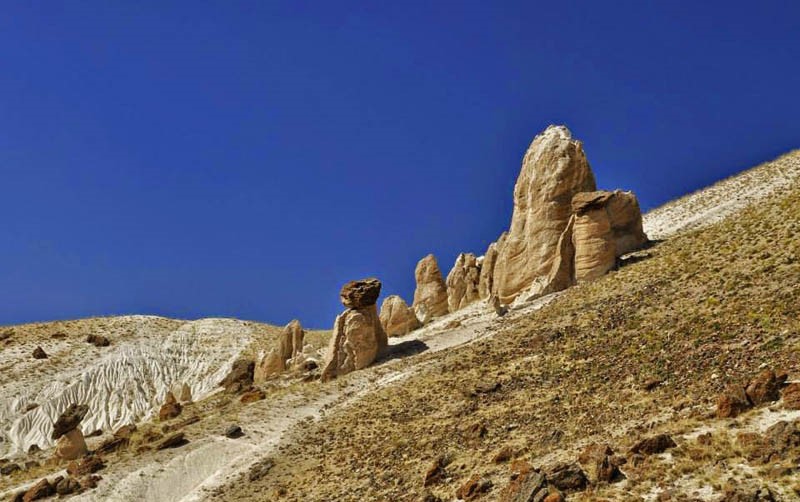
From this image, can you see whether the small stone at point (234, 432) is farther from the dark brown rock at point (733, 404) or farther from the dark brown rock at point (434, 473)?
the dark brown rock at point (733, 404)

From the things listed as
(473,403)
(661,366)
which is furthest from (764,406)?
(473,403)

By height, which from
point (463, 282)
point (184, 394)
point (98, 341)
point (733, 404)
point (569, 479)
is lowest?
point (569, 479)

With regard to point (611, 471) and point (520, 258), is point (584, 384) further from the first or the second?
point (520, 258)

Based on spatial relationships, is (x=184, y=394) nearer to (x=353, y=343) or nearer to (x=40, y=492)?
(x=353, y=343)

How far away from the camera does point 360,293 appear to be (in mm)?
43438

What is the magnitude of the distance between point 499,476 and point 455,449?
398cm

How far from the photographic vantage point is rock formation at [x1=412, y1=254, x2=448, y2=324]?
59.2 m

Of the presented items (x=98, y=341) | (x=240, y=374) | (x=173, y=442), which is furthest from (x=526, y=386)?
(x=98, y=341)

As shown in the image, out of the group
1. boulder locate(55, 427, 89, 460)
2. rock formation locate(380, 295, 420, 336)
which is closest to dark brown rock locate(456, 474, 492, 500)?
boulder locate(55, 427, 89, 460)

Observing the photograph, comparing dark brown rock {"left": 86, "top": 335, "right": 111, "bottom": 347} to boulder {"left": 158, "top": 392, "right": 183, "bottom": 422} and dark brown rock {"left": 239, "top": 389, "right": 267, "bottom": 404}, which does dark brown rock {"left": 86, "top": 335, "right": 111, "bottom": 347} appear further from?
dark brown rock {"left": 239, "top": 389, "right": 267, "bottom": 404}

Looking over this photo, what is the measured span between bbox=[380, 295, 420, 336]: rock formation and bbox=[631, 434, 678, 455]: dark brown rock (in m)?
35.7

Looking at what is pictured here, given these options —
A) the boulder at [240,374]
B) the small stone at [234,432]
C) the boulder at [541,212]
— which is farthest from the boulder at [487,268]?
the small stone at [234,432]

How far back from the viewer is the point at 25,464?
A: 123 ft

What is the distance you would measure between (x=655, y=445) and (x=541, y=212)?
96.3ft
